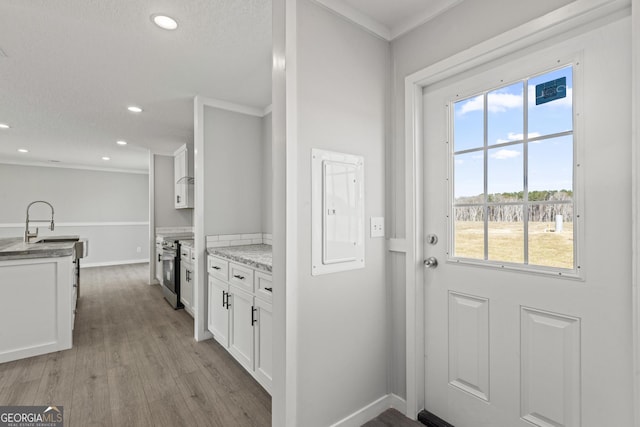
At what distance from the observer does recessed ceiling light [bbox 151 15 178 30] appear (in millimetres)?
1760

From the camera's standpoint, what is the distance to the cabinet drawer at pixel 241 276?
84.9 inches

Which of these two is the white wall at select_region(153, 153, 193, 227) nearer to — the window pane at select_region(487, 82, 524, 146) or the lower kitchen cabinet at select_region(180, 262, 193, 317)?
the lower kitchen cabinet at select_region(180, 262, 193, 317)

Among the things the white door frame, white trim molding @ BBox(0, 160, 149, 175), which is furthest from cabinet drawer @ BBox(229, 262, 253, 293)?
white trim molding @ BBox(0, 160, 149, 175)

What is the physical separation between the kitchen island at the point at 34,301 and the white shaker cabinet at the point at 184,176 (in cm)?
206

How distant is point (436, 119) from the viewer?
1.73 m

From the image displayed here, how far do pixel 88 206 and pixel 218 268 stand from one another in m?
6.20

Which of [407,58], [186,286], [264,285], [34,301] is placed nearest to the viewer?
[407,58]

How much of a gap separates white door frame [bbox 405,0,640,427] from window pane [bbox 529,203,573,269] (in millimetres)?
213

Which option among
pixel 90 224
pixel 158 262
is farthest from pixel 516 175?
pixel 90 224

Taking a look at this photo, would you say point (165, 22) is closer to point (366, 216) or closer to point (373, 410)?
point (366, 216)

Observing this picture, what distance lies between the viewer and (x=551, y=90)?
1.33m

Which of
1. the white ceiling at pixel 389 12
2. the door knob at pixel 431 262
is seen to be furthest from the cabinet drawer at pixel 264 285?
the white ceiling at pixel 389 12

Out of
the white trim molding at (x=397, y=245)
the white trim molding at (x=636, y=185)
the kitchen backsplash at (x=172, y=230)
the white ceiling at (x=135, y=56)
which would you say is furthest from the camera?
the kitchen backsplash at (x=172, y=230)

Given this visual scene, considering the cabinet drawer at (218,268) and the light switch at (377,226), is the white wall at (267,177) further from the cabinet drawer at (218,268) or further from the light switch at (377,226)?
the light switch at (377,226)
